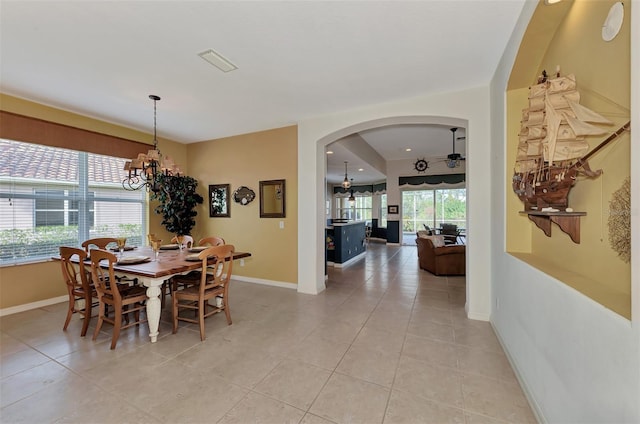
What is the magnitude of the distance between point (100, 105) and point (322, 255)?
4.01m

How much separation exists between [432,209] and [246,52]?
9.08m

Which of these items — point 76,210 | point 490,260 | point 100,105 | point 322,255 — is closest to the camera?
point 490,260

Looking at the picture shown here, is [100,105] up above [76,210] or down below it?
above

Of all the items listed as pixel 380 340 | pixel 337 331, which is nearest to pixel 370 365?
pixel 380 340

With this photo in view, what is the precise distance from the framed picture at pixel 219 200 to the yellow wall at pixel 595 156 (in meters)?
4.92

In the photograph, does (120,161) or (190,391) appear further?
(120,161)

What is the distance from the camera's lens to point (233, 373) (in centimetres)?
217

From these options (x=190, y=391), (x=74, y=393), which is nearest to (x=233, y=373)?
(x=190, y=391)

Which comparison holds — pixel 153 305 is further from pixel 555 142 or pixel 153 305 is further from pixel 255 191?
pixel 555 142

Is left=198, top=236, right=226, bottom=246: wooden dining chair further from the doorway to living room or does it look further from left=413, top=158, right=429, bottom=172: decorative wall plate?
the doorway to living room

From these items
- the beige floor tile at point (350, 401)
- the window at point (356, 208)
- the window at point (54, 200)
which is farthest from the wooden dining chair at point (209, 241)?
the window at point (356, 208)

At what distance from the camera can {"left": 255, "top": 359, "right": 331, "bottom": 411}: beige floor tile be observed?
1.88m

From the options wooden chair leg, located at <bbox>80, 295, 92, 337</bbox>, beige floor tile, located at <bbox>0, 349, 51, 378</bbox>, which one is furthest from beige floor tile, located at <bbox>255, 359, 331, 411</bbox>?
wooden chair leg, located at <bbox>80, 295, 92, 337</bbox>

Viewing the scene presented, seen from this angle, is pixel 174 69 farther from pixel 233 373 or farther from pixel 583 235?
pixel 583 235
